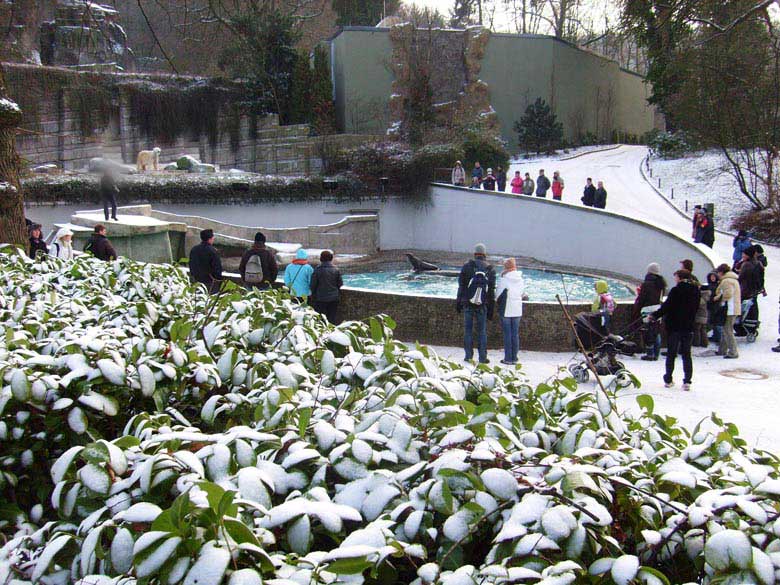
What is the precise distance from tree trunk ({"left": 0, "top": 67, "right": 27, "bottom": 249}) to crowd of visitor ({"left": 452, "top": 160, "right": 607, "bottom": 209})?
18.0m

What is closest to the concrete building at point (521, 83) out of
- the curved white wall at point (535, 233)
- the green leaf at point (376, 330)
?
the curved white wall at point (535, 233)

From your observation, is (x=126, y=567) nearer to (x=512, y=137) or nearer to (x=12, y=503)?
(x=12, y=503)

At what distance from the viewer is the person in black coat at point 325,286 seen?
9945mm

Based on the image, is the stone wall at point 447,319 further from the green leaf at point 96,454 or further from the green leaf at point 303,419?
the green leaf at point 96,454

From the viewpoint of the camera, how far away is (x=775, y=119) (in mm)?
24500

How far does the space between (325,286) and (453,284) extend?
857 cm

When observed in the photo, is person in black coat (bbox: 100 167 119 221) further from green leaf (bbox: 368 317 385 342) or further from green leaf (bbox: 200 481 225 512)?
green leaf (bbox: 200 481 225 512)

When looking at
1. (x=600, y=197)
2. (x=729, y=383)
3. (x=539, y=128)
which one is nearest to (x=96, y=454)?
(x=729, y=383)

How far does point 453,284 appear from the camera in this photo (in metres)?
18.2

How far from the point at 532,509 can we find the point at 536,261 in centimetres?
2032

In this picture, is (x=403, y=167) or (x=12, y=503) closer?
(x=12, y=503)

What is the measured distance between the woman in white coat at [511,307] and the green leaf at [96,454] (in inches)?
311

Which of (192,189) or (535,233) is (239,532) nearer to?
(535,233)

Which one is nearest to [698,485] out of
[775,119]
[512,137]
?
[775,119]
